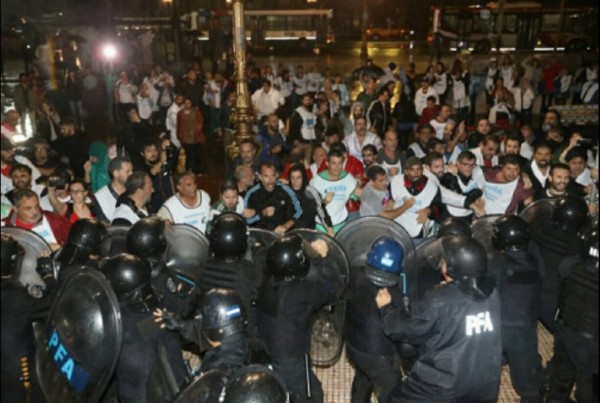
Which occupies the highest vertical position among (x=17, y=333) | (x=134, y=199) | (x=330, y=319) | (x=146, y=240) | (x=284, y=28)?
(x=284, y=28)

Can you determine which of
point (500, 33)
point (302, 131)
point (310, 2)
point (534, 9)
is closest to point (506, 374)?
point (302, 131)

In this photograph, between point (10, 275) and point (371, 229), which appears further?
point (371, 229)

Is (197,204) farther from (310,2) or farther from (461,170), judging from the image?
(310,2)

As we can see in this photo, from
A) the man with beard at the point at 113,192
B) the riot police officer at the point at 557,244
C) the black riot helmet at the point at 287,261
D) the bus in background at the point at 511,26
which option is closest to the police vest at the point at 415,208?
the riot police officer at the point at 557,244

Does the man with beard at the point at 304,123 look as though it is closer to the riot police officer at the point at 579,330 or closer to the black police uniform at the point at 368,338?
the black police uniform at the point at 368,338

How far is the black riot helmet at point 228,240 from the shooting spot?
Result: 4602 millimetres

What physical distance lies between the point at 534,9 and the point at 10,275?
2912 centimetres

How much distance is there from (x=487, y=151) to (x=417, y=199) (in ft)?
6.94

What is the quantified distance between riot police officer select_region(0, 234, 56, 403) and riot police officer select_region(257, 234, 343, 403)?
5.08 ft

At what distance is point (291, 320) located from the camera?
4117mm

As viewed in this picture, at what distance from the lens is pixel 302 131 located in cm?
1175

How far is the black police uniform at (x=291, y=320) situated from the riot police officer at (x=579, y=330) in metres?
1.73

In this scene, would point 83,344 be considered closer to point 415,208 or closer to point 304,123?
point 415,208

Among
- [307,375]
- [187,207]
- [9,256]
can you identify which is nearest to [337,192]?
[187,207]
